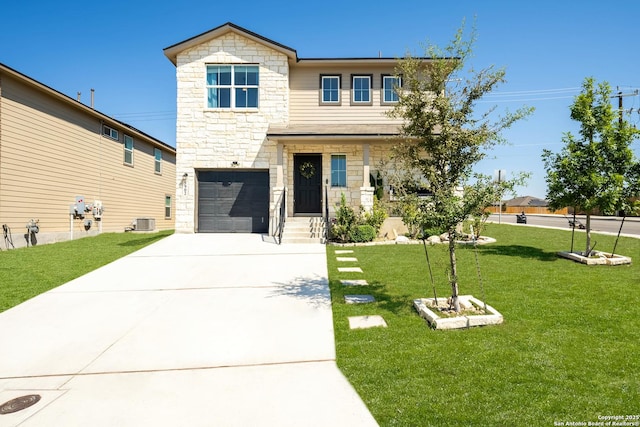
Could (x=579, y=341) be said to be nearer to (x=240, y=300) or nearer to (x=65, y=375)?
(x=240, y=300)

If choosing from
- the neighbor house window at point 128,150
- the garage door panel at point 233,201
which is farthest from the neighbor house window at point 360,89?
the neighbor house window at point 128,150

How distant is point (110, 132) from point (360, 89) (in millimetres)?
12689

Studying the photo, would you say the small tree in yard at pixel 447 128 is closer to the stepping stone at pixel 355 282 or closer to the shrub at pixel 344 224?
the stepping stone at pixel 355 282

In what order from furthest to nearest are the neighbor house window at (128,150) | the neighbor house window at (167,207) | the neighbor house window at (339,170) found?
the neighbor house window at (167,207) < the neighbor house window at (128,150) < the neighbor house window at (339,170)

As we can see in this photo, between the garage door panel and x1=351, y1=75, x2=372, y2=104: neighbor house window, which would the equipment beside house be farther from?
x1=351, y1=75, x2=372, y2=104: neighbor house window

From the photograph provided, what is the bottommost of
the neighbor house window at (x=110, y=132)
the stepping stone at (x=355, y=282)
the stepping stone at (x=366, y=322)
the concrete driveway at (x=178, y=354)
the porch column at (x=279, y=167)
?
the concrete driveway at (x=178, y=354)

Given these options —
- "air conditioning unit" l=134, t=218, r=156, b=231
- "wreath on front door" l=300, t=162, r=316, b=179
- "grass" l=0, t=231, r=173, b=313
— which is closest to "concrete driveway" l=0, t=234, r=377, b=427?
"grass" l=0, t=231, r=173, b=313

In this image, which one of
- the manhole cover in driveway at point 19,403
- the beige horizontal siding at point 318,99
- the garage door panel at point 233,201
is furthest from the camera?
the beige horizontal siding at point 318,99

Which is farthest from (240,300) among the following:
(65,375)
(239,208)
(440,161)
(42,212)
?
(42,212)

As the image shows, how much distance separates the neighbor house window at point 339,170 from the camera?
14.2 m

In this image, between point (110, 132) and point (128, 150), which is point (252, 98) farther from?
point (128, 150)

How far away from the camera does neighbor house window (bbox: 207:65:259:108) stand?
13.8 m

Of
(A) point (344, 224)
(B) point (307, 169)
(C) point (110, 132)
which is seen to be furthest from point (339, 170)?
(C) point (110, 132)

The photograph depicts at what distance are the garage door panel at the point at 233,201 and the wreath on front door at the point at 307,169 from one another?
1532 mm
